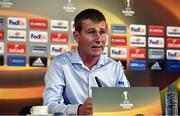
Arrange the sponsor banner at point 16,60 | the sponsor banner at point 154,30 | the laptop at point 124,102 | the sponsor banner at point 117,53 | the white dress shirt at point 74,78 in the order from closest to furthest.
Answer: the laptop at point 124,102
the white dress shirt at point 74,78
the sponsor banner at point 16,60
the sponsor banner at point 117,53
the sponsor banner at point 154,30

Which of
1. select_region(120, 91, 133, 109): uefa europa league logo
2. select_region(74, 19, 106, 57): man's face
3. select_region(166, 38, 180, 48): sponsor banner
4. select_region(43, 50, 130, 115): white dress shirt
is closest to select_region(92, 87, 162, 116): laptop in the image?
select_region(120, 91, 133, 109): uefa europa league logo

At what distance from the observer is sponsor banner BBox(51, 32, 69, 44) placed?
3397 mm

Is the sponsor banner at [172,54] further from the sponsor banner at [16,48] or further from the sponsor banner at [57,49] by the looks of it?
the sponsor banner at [16,48]

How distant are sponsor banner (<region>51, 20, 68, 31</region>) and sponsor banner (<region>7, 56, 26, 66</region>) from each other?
0.40m

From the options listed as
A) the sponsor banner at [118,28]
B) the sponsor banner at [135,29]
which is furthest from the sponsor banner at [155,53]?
the sponsor banner at [118,28]

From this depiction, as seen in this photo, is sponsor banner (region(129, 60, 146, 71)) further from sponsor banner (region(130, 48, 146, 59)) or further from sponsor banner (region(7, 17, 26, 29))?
sponsor banner (region(7, 17, 26, 29))

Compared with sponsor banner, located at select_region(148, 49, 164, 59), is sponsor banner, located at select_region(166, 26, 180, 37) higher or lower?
higher

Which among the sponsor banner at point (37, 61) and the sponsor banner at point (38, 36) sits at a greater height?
the sponsor banner at point (38, 36)

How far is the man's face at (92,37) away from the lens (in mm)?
2260

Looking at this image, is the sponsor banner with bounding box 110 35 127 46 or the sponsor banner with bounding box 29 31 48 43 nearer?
the sponsor banner with bounding box 29 31 48 43

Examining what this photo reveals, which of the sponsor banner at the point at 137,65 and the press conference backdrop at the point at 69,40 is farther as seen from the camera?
the sponsor banner at the point at 137,65

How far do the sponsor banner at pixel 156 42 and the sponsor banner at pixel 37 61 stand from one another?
42.0 inches

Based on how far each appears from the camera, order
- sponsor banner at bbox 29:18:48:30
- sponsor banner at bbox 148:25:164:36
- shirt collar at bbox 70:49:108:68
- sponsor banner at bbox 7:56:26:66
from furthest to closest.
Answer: sponsor banner at bbox 148:25:164:36, sponsor banner at bbox 29:18:48:30, sponsor banner at bbox 7:56:26:66, shirt collar at bbox 70:49:108:68

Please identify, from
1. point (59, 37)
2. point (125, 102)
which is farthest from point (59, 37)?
point (125, 102)
